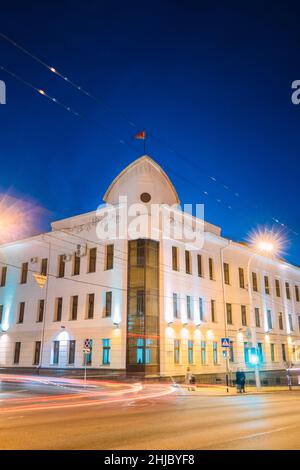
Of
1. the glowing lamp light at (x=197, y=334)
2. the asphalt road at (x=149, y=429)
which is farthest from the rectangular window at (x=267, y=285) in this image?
the asphalt road at (x=149, y=429)

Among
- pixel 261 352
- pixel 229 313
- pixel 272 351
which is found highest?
pixel 229 313

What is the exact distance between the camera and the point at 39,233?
1550 inches

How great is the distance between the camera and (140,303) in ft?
101

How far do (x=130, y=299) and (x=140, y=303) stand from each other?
2.99 ft

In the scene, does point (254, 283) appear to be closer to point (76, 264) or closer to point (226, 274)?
point (226, 274)

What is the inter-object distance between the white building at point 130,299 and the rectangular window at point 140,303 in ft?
0.24

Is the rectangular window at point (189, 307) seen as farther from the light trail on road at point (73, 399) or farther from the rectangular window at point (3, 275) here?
the rectangular window at point (3, 275)

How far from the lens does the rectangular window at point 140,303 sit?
101 ft

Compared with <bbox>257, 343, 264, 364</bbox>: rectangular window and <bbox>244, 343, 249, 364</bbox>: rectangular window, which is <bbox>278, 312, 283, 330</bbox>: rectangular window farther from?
<bbox>244, 343, 249, 364</bbox>: rectangular window

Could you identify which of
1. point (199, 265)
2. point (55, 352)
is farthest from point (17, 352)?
point (199, 265)

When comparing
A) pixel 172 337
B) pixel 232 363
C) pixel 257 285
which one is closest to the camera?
pixel 172 337
